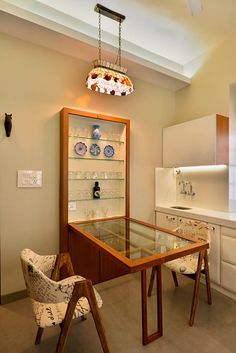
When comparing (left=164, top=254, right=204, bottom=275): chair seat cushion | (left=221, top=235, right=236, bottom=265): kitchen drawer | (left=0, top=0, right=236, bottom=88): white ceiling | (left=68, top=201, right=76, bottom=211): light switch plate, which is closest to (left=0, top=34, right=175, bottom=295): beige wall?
(left=68, top=201, right=76, bottom=211): light switch plate

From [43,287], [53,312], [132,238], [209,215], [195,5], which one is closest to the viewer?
[43,287]

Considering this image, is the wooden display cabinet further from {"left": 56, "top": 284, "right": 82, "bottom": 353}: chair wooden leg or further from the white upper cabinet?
{"left": 56, "top": 284, "right": 82, "bottom": 353}: chair wooden leg

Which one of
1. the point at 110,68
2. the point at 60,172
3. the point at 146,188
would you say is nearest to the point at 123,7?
the point at 110,68

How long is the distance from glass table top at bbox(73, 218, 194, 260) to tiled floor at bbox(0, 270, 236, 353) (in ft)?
2.40

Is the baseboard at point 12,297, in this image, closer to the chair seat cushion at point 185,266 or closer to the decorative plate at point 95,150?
the chair seat cushion at point 185,266

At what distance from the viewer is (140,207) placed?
3.14m

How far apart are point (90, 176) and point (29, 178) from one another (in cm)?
75

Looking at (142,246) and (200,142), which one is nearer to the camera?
(142,246)

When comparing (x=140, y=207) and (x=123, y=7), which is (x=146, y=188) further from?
(x=123, y=7)

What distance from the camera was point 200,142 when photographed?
279 cm

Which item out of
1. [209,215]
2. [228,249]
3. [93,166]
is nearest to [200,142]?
[209,215]

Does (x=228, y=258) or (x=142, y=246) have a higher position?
(x=142, y=246)

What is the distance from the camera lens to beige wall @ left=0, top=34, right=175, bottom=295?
7.18 ft

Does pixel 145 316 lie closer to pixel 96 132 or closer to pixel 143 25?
pixel 96 132
